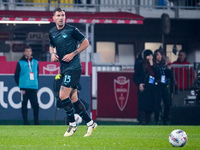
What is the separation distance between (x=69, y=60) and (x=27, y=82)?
19.3 feet

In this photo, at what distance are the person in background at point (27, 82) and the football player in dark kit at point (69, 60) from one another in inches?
216

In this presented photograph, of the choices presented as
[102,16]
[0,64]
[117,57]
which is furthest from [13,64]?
[117,57]

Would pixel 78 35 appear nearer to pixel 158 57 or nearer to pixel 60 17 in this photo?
pixel 60 17

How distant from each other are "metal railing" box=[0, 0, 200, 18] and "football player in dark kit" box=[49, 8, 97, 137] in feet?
40.7

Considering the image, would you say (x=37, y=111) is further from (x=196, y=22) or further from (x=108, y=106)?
(x=196, y=22)

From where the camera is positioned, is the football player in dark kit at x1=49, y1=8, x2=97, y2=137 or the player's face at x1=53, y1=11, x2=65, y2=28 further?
Result: the player's face at x1=53, y1=11, x2=65, y2=28

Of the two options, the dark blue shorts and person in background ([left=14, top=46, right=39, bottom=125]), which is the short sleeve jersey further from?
person in background ([left=14, top=46, right=39, bottom=125])

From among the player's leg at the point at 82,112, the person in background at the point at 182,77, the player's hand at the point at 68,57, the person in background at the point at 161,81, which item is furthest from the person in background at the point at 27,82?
the person in background at the point at 182,77

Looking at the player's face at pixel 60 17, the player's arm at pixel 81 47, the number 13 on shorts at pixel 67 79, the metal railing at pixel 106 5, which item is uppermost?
the metal railing at pixel 106 5

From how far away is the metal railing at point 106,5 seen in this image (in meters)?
23.8

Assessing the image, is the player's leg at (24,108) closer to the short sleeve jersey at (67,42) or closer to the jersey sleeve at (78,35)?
the short sleeve jersey at (67,42)

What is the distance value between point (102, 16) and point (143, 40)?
8769 mm

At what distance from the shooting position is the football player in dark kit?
34.6 ft

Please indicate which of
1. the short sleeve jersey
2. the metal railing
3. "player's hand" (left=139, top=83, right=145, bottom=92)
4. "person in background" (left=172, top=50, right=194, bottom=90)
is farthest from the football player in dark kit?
the metal railing
